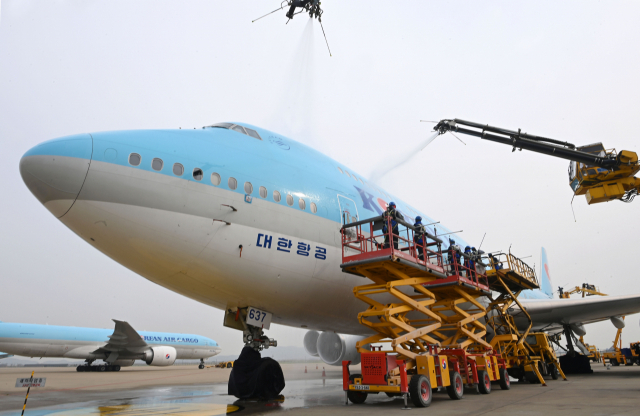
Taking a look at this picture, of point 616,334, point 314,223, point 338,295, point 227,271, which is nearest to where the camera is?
point 227,271

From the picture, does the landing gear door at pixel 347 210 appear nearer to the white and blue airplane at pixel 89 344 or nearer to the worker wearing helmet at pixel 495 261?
the worker wearing helmet at pixel 495 261

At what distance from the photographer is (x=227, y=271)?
7145 mm

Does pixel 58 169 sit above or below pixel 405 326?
above

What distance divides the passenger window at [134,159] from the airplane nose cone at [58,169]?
0.58m

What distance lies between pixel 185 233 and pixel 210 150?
1.73m

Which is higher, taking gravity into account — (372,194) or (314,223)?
(372,194)

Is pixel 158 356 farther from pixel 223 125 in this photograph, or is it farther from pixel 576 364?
pixel 576 364

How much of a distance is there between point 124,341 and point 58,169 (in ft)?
88.7

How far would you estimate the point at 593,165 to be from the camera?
42.3ft

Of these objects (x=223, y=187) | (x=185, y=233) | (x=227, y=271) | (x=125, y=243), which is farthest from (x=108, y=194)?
(x=227, y=271)

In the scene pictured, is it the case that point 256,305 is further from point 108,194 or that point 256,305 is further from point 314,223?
point 108,194

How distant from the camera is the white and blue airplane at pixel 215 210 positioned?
6168 millimetres

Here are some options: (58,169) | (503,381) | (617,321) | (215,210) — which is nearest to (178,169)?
(215,210)

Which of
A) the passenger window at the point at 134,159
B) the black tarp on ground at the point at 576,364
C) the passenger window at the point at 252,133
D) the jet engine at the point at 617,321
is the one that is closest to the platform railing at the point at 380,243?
the passenger window at the point at 252,133
